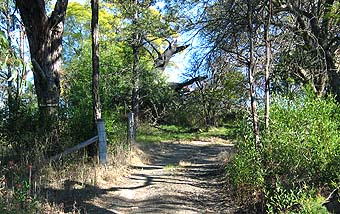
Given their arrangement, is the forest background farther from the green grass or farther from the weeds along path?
the green grass

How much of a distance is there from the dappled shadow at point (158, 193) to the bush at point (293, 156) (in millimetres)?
768

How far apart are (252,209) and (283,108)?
6.95ft

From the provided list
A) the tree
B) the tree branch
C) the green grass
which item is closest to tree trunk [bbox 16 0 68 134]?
the tree branch

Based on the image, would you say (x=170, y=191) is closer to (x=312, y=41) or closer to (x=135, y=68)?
(x=312, y=41)

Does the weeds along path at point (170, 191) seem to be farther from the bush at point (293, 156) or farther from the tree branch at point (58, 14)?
the tree branch at point (58, 14)

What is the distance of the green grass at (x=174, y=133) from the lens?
20.2m

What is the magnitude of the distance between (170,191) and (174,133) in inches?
569

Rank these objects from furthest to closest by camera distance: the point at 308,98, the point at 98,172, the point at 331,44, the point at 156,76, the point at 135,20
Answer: the point at 156,76
the point at 135,20
the point at 331,44
the point at 98,172
the point at 308,98

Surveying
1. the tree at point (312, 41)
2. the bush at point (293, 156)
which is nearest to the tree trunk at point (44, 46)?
the bush at point (293, 156)

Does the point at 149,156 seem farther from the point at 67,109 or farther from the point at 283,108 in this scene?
the point at 283,108

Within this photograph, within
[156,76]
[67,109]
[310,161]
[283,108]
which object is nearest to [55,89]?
[67,109]

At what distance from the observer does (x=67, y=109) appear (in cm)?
1088

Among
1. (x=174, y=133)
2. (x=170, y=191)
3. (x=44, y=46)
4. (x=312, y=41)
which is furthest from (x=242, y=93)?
(x=174, y=133)

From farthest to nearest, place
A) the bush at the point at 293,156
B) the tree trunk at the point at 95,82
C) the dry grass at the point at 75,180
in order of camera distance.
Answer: the tree trunk at the point at 95,82 < the dry grass at the point at 75,180 < the bush at the point at 293,156
